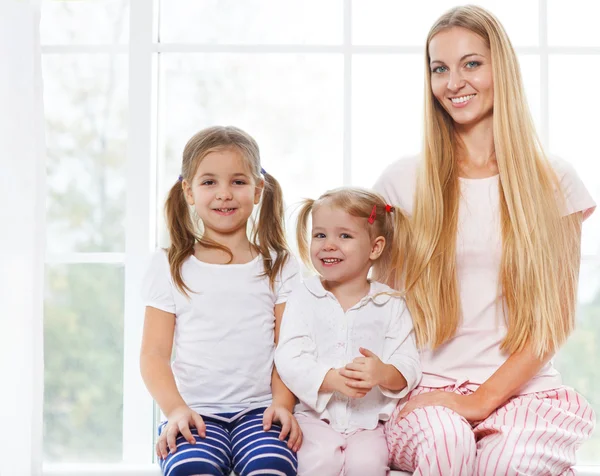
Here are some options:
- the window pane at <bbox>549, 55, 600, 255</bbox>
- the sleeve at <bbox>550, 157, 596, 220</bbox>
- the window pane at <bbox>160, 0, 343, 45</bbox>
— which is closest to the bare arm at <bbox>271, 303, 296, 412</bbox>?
the sleeve at <bbox>550, 157, 596, 220</bbox>

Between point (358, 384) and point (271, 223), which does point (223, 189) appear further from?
point (358, 384)

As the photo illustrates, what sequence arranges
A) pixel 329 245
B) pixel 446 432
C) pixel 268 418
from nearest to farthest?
pixel 446 432, pixel 268 418, pixel 329 245

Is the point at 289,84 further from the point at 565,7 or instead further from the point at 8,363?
the point at 8,363

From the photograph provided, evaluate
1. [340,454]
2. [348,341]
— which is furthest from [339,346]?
[340,454]

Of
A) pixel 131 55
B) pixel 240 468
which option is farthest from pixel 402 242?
pixel 131 55

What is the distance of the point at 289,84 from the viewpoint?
6.84 ft

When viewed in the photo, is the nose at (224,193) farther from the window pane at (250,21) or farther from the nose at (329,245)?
the window pane at (250,21)

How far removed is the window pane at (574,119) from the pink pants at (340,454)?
3.31ft

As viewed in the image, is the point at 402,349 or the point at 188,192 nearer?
the point at 402,349

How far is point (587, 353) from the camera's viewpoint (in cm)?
215

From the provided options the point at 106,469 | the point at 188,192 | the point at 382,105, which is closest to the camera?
the point at 188,192

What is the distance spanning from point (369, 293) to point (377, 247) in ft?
0.35

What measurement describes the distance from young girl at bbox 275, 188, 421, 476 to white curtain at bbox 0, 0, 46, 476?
1.95 ft

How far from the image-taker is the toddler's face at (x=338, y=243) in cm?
164
